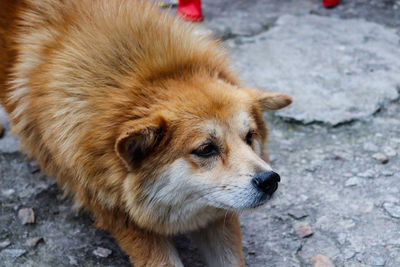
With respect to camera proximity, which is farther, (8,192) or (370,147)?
(370,147)

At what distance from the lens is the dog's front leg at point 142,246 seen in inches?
113

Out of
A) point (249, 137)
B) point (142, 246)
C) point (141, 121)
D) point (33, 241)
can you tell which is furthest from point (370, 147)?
point (33, 241)

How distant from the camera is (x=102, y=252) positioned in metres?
3.18

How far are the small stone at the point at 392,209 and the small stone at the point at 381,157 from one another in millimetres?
450

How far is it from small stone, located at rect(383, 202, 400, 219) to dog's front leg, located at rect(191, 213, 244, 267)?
1.07 meters

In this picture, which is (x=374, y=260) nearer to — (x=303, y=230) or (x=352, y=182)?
(x=303, y=230)

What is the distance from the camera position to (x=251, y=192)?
2.63 meters

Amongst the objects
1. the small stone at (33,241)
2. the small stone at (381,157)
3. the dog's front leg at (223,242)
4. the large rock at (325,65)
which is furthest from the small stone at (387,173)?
the small stone at (33,241)

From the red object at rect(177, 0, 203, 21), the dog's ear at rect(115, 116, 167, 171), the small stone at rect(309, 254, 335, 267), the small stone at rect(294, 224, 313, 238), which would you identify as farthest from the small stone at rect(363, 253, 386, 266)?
the red object at rect(177, 0, 203, 21)

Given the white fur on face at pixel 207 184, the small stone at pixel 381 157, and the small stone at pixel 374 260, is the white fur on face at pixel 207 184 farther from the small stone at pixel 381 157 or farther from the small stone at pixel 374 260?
the small stone at pixel 381 157

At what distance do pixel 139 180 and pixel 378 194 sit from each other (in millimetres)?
1804

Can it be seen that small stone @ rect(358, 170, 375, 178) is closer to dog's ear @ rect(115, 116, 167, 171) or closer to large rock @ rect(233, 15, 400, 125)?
large rock @ rect(233, 15, 400, 125)

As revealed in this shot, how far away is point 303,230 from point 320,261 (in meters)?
0.28

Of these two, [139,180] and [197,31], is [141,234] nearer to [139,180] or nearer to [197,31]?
[139,180]
